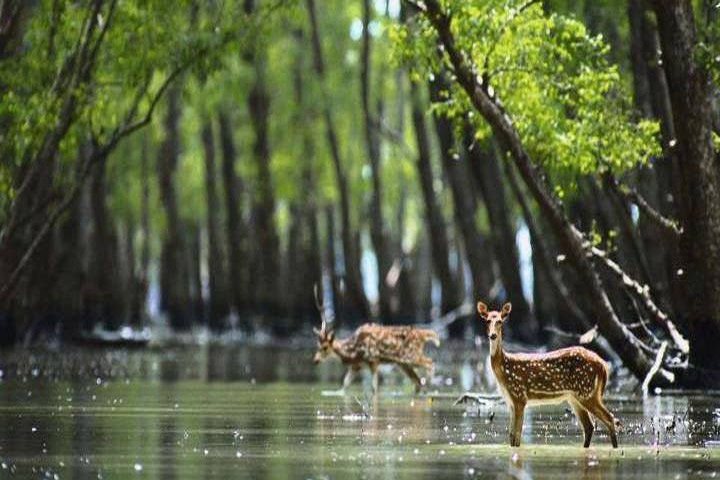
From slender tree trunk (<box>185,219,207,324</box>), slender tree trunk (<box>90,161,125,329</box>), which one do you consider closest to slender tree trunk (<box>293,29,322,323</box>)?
slender tree trunk (<box>185,219,207,324</box>)

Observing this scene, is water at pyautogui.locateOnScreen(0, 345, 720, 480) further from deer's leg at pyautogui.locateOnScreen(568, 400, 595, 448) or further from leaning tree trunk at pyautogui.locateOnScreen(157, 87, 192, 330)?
leaning tree trunk at pyautogui.locateOnScreen(157, 87, 192, 330)

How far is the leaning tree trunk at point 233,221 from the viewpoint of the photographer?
2454 inches

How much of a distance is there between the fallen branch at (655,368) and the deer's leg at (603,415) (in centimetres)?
763

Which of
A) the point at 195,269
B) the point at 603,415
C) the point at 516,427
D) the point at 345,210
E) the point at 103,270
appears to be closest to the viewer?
the point at 516,427

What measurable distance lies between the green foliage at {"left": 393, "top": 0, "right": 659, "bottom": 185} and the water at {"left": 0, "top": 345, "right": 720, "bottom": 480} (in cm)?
307

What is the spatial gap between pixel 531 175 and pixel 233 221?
38682 millimetres

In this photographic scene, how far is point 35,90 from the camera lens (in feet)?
98.7

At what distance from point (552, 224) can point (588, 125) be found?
1361 mm

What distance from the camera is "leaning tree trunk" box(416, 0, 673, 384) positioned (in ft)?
77.8

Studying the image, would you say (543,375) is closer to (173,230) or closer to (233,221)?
(233,221)

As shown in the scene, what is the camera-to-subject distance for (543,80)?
25125mm

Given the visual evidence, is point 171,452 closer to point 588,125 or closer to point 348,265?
point 588,125

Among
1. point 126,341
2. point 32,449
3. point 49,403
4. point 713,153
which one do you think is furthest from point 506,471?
point 126,341

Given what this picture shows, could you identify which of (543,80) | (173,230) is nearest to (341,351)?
(543,80)
